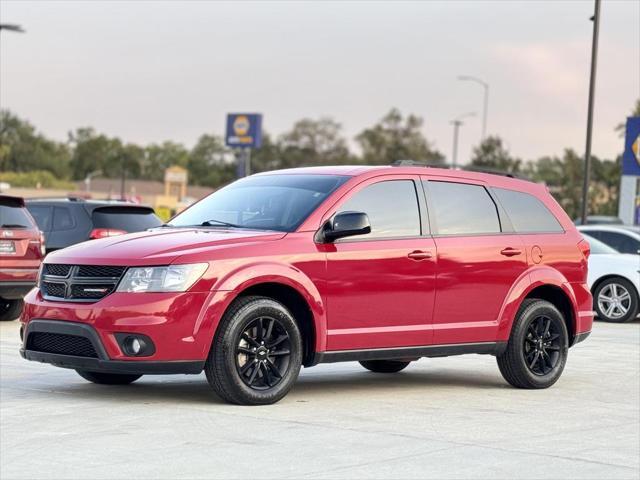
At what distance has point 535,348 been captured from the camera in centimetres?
1177

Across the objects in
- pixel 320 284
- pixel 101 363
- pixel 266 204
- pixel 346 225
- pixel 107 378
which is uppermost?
pixel 266 204

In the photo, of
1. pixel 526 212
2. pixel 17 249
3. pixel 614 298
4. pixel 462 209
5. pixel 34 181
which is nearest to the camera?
pixel 462 209

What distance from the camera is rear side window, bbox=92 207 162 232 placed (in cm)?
2023

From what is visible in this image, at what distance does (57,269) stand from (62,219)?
34.9 feet

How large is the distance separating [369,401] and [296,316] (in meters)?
0.88

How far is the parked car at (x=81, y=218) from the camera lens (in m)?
20.2

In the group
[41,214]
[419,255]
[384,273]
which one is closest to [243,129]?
[41,214]

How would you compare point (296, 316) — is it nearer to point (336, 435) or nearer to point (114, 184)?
point (336, 435)

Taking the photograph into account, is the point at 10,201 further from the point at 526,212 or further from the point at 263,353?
the point at 263,353

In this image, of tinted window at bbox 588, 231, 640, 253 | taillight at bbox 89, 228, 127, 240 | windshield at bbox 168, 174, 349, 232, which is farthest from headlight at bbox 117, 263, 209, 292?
tinted window at bbox 588, 231, 640, 253

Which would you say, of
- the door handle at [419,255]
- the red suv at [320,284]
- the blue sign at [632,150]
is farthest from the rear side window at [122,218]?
the blue sign at [632,150]

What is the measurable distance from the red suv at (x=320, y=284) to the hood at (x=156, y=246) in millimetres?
17

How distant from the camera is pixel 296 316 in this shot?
10141mm

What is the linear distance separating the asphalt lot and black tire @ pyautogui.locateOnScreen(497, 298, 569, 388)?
15 centimetres
